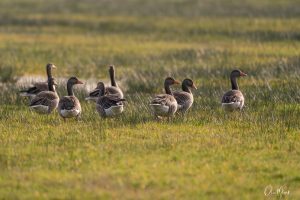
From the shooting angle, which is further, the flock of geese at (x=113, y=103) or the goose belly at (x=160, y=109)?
the flock of geese at (x=113, y=103)

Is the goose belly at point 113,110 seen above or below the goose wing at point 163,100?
below

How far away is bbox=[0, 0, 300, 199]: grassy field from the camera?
1209 centimetres

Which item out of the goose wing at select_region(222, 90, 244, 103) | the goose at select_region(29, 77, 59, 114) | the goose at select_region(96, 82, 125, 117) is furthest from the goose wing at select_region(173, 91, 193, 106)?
the goose at select_region(29, 77, 59, 114)

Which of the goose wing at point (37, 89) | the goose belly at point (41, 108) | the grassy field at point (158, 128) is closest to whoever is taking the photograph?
the grassy field at point (158, 128)

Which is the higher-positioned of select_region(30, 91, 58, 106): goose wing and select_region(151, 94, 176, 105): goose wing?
select_region(30, 91, 58, 106): goose wing

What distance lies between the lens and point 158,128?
16031 millimetres

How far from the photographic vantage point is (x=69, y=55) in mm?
34844

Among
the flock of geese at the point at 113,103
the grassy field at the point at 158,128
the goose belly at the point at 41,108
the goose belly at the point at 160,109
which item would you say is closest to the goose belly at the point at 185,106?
the flock of geese at the point at 113,103

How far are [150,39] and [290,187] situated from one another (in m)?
29.4

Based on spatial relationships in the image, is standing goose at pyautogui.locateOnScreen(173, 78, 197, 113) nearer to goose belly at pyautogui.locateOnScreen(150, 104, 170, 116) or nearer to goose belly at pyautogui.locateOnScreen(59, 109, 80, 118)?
goose belly at pyautogui.locateOnScreen(150, 104, 170, 116)

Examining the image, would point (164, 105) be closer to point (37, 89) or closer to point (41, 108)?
point (41, 108)

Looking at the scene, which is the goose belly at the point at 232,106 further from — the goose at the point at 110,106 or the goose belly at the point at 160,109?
the goose at the point at 110,106

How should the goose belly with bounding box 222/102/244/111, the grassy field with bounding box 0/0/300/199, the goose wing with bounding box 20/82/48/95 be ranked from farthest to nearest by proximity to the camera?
the goose wing with bounding box 20/82/48/95
the goose belly with bounding box 222/102/244/111
the grassy field with bounding box 0/0/300/199

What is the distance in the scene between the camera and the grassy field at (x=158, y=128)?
1209cm
